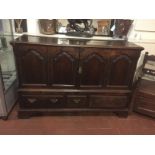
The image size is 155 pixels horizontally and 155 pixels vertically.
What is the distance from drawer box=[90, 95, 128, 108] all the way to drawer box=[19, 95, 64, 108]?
1.41 ft

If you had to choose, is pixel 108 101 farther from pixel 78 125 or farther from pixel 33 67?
pixel 33 67

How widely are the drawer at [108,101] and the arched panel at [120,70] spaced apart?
0.73 ft

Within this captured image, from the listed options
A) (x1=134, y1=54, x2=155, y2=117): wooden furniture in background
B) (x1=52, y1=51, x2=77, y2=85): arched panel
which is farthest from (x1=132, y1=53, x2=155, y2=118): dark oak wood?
(x1=52, y1=51, x2=77, y2=85): arched panel

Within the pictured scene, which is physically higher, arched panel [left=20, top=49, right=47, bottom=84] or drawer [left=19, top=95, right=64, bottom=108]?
arched panel [left=20, top=49, right=47, bottom=84]

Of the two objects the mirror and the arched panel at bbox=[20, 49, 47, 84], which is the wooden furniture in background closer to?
the mirror

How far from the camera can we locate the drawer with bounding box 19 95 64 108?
2053 millimetres

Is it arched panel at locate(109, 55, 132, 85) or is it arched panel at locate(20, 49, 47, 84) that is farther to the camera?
arched panel at locate(109, 55, 132, 85)

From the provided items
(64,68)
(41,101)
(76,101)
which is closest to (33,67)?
(64,68)

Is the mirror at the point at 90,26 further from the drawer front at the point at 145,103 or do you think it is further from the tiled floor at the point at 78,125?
the tiled floor at the point at 78,125

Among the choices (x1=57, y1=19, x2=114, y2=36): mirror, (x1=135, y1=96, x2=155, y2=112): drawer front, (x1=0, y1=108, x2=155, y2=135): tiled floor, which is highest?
(x1=57, y1=19, x2=114, y2=36): mirror

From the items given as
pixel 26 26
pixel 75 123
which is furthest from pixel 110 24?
pixel 75 123

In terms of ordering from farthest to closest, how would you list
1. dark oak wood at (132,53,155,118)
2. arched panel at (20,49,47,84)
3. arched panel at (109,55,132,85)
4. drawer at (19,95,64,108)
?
dark oak wood at (132,53,155,118)
drawer at (19,95,64,108)
arched panel at (109,55,132,85)
arched panel at (20,49,47,84)

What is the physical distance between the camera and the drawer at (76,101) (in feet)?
6.90
